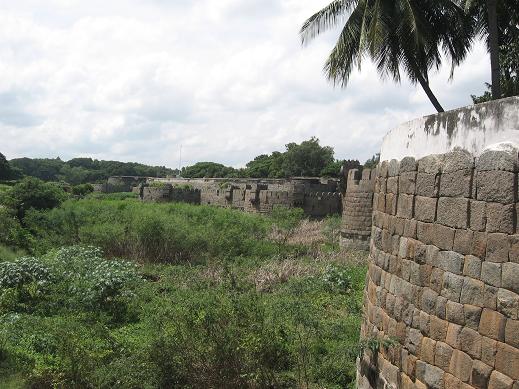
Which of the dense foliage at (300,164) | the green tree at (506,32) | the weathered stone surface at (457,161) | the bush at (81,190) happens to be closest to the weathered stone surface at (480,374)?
the weathered stone surface at (457,161)

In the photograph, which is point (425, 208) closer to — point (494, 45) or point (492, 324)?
point (492, 324)

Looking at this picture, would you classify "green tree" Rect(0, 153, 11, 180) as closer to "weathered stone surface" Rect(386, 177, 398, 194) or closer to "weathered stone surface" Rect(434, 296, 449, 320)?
"weathered stone surface" Rect(386, 177, 398, 194)

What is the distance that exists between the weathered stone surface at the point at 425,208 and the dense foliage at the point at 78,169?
286 ft

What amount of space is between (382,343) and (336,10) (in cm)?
1345

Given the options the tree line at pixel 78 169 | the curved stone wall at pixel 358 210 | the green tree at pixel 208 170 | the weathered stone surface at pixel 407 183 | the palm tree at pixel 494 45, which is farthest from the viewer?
the tree line at pixel 78 169

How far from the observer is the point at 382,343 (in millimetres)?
5504

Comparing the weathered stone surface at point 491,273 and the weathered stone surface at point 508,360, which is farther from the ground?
the weathered stone surface at point 491,273

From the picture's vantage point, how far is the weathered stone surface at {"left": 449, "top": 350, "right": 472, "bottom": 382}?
4.00m

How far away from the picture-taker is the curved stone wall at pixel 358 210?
18.5 metres

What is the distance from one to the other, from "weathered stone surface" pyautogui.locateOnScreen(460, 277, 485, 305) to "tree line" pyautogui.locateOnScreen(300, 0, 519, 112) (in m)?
12.2

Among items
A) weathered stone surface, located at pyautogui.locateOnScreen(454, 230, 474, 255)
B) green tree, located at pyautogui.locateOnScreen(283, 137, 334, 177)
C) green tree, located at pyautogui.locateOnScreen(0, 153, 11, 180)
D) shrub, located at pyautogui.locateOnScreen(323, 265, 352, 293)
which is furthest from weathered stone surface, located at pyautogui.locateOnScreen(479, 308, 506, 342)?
green tree, located at pyautogui.locateOnScreen(0, 153, 11, 180)

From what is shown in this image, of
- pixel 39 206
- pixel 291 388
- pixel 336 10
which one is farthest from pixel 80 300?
pixel 39 206

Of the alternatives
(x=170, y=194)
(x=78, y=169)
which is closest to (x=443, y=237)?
(x=170, y=194)

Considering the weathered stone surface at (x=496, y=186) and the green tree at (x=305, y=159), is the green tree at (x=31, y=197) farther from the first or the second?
the green tree at (x=305, y=159)
